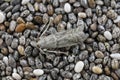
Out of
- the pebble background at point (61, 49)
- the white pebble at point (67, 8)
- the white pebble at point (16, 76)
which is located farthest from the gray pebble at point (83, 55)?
the white pebble at point (16, 76)

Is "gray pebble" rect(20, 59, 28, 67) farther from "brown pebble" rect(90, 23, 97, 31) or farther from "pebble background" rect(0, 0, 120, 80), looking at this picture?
"brown pebble" rect(90, 23, 97, 31)

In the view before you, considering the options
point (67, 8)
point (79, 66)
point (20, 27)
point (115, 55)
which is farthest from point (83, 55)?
point (20, 27)

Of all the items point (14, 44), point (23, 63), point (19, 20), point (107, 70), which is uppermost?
point (19, 20)

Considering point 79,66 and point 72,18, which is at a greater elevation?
point 72,18

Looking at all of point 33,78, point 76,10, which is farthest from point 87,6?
point 33,78

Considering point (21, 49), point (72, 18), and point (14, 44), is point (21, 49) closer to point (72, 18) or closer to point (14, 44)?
point (14, 44)

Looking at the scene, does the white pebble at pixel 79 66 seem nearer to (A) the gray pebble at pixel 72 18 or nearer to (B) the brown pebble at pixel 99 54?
(B) the brown pebble at pixel 99 54

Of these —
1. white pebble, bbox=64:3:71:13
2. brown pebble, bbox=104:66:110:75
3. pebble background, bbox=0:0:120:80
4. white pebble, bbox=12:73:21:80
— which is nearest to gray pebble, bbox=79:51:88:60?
pebble background, bbox=0:0:120:80

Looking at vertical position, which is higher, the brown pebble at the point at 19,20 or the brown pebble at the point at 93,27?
the brown pebble at the point at 19,20
